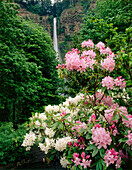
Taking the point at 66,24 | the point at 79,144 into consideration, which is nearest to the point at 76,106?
the point at 79,144

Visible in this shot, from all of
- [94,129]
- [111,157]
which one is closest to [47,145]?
[94,129]

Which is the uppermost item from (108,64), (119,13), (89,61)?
(119,13)

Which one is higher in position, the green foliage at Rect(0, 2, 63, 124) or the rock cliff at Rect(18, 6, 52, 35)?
the rock cliff at Rect(18, 6, 52, 35)

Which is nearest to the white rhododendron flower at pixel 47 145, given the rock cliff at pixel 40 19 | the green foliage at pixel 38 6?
the rock cliff at pixel 40 19

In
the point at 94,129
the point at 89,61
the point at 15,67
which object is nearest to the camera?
the point at 94,129

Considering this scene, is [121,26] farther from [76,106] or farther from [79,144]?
[79,144]

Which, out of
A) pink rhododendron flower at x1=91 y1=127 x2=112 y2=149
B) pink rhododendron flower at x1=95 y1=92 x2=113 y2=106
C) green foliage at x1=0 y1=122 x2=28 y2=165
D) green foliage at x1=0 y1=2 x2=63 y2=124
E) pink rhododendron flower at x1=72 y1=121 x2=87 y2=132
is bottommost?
green foliage at x1=0 y1=122 x2=28 y2=165

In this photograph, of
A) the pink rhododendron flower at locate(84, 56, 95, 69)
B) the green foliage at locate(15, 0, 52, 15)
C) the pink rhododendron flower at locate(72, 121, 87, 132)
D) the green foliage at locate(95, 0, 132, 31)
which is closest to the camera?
the pink rhododendron flower at locate(72, 121, 87, 132)

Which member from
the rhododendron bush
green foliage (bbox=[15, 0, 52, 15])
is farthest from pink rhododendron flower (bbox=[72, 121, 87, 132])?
green foliage (bbox=[15, 0, 52, 15])

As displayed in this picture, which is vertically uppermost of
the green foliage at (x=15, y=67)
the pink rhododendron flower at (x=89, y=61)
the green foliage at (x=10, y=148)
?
the green foliage at (x=15, y=67)

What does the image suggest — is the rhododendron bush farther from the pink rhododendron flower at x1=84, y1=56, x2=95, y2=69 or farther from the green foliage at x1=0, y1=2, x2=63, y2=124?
the green foliage at x1=0, y1=2, x2=63, y2=124

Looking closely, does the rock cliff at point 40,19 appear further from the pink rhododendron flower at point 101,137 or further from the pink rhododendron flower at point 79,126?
the pink rhododendron flower at point 101,137

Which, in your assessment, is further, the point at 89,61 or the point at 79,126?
the point at 89,61

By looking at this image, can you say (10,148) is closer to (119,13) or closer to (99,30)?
(99,30)
